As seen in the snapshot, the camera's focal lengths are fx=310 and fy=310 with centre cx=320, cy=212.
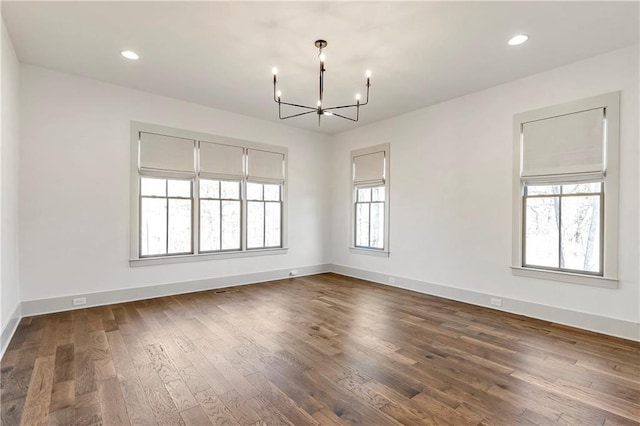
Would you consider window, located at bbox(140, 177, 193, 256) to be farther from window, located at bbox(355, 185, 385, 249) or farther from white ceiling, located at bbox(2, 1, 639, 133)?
window, located at bbox(355, 185, 385, 249)

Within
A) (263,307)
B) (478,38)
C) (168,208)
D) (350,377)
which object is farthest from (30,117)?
(478,38)

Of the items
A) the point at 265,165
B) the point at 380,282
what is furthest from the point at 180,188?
the point at 380,282

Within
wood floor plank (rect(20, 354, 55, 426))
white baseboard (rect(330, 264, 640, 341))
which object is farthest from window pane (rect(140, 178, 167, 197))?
white baseboard (rect(330, 264, 640, 341))

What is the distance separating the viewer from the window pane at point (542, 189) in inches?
162

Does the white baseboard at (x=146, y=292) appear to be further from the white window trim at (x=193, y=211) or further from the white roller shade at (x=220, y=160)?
the white roller shade at (x=220, y=160)

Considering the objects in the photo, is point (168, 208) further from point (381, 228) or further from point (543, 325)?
point (543, 325)

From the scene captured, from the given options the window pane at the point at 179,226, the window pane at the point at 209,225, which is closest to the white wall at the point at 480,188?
the window pane at the point at 209,225

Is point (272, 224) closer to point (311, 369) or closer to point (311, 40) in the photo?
point (311, 40)

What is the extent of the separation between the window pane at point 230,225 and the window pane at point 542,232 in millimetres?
4834

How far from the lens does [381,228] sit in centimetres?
638

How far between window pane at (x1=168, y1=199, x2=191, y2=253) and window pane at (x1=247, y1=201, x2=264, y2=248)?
3.87 feet

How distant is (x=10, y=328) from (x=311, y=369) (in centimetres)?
334

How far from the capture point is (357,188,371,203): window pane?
→ 22.0 feet

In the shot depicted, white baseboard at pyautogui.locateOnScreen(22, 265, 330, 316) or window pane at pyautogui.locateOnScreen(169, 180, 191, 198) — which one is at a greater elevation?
window pane at pyautogui.locateOnScreen(169, 180, 191, 198)
